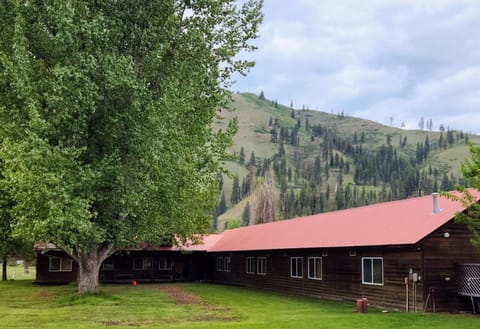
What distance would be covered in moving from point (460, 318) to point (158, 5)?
15623 mm

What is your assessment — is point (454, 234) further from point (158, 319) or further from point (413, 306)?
point (158, 319)

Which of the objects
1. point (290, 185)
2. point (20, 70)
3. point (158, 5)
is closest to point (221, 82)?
point (158, 5)

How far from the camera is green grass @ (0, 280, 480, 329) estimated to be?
14102mm

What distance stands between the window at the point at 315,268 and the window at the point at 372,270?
3.52 m

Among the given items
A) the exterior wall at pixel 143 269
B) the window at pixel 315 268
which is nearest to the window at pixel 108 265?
the exterior wall at pixel 143 269

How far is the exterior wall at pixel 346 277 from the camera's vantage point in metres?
17.9

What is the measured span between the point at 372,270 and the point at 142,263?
22918 millimetres

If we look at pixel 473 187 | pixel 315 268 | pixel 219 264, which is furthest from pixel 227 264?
pixel 473 187

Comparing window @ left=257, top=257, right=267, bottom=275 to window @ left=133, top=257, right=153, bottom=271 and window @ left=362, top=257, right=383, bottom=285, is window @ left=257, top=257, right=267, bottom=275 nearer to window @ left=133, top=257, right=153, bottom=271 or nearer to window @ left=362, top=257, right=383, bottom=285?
window @ left=362, top=257, right=383, bottom=285

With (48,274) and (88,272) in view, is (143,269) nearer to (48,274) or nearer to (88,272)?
(48,274)

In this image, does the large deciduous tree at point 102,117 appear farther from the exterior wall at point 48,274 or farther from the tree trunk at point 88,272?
the exterior wall at point 48,274

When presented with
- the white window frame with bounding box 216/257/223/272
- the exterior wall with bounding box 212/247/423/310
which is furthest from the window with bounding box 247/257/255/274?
the white window frame with bounding box 216/257/223/272

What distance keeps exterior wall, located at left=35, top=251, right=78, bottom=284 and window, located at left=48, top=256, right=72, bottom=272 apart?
19 cm

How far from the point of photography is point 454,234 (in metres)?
17.8
